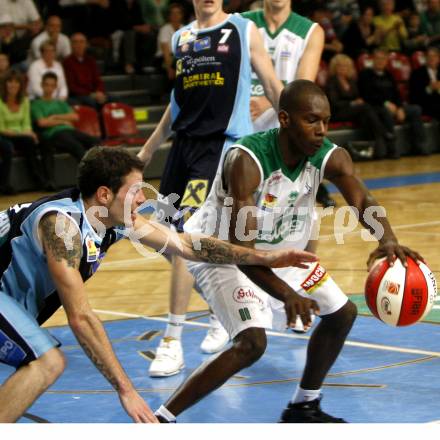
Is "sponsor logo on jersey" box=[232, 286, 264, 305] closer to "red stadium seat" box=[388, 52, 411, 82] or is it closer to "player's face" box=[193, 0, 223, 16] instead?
"player's face" box=[193, 0, 223, 16]

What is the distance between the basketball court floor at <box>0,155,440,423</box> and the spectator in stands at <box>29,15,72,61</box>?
6383 mm

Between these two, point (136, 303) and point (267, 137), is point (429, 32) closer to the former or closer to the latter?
point (136, 303)

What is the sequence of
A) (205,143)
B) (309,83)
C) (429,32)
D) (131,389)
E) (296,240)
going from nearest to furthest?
(131,389) < (309,83) < (296,240) < (205,143) < (429,32)

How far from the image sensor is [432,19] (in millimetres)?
19656

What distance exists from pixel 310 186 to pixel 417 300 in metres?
0.74

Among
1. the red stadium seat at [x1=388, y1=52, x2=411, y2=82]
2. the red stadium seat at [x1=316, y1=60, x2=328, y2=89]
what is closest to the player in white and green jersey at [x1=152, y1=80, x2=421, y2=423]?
the red stadium seat at [x1=316, y1=60, x2=328, y2=89]

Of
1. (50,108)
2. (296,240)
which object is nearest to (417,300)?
(296,240)

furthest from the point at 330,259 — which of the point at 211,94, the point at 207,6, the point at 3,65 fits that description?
the point at 3,65

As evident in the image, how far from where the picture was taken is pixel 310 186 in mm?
4867

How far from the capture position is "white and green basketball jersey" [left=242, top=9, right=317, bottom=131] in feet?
24.2

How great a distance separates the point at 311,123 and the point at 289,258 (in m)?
0.67

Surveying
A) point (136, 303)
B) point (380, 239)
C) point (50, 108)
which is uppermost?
point (380, 239)

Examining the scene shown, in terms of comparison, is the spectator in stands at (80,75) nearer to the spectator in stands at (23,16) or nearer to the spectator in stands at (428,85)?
the spectator in stands at (23,16)

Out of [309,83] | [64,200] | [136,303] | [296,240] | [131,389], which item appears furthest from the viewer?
[136,303]
